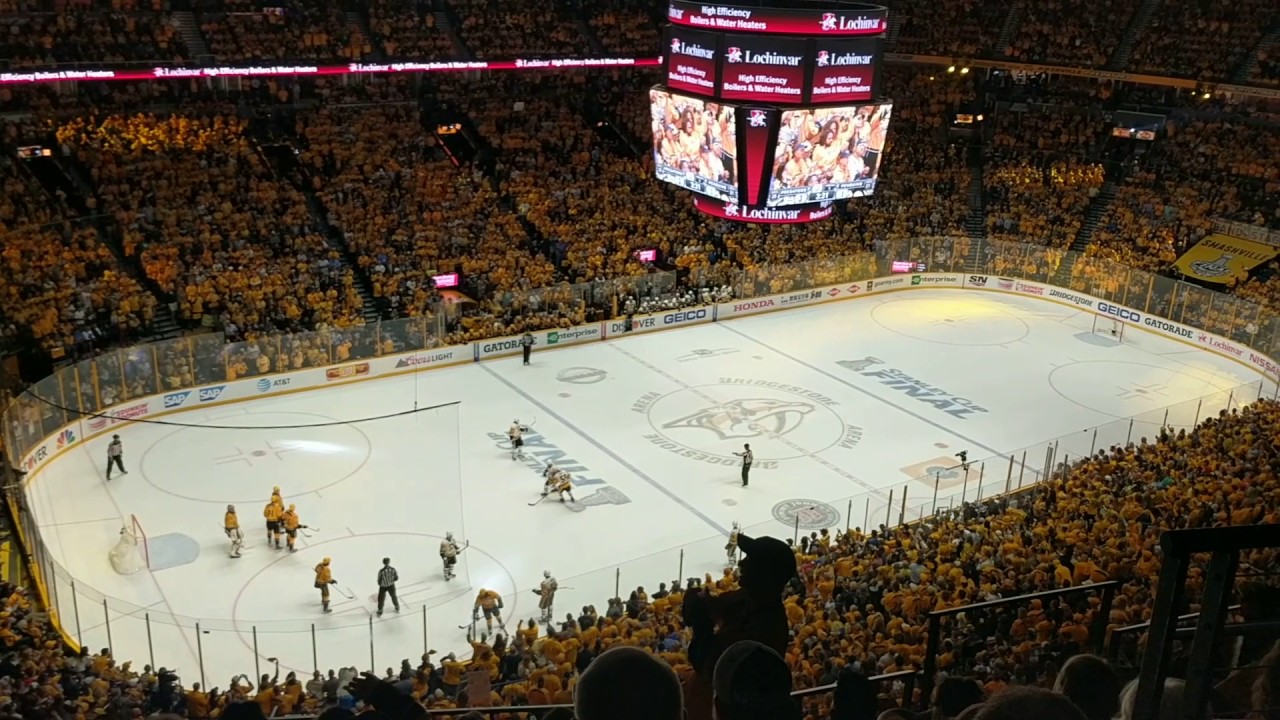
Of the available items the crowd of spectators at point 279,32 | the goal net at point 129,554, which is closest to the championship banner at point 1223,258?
the crowd of spectators at point 279,32

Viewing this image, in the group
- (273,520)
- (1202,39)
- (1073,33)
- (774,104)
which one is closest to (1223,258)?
(1202,39)

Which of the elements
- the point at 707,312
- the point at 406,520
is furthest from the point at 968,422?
the point at 406,520

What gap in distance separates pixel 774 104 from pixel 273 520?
1429cm

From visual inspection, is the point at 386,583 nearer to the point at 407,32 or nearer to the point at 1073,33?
the point at 407,32

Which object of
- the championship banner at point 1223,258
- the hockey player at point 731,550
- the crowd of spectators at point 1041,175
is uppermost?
the crowd of spectators at point 1041,175

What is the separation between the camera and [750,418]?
1124 inches

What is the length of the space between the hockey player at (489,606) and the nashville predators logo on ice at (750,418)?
10951 millimetres

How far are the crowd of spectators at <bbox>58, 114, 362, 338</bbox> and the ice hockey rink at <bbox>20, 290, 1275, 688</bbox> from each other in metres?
3.16

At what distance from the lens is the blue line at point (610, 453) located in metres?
22.8

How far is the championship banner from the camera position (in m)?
37.5

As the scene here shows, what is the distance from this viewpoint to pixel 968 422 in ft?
93.4

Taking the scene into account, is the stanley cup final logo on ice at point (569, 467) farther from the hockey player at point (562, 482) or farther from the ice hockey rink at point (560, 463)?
the hockey player at point (562, 482)

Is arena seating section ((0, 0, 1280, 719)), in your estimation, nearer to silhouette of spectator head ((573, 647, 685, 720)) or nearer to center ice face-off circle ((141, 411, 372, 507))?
center ice face-off circle ((141, 411, 372, 507))

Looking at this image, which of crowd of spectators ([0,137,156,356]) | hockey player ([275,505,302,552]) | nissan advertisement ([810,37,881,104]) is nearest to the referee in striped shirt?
hockey player ([275,505,302,552])
